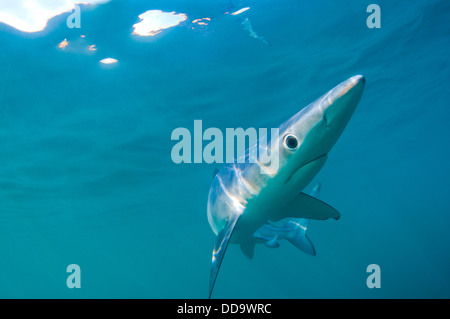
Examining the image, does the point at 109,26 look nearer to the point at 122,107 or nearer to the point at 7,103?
the point at 122,107

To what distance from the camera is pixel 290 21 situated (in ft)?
33.5

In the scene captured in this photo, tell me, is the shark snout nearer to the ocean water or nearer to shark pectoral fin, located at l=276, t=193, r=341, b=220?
shark pectoral fin, located at l=276, t=193, r=341, b=220

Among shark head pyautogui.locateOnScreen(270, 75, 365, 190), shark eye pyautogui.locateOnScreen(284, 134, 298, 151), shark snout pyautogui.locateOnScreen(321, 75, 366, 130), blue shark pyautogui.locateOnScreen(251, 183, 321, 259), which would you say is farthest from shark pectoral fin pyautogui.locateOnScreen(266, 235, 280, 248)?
shark snout pyautogui.locateOnScreen(321, 75, 366, 130)

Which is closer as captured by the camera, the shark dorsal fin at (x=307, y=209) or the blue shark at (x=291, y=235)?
the shark dorsal fin at (x=307, y=209)

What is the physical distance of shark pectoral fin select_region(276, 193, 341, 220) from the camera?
3.77 meters

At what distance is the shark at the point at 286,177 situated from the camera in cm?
245

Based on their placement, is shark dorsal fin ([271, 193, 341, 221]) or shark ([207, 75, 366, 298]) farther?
shark dorsal fin ([271, 193, 341, 221])

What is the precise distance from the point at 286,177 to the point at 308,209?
102 centimetres

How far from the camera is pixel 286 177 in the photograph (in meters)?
3.20

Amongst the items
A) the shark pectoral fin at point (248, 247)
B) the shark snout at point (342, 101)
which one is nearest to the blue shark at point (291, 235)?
the shark pectoral fin at point (248, 247)

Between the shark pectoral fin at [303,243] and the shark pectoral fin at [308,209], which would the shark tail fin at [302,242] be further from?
the shark pectoral fin at [308,209]

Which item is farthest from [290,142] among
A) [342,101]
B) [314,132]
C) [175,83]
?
[175,83]

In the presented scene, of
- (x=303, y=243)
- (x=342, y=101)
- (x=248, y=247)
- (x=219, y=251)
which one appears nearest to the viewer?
(x=342, y=101)

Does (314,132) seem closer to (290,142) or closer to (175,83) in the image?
(290,142)
